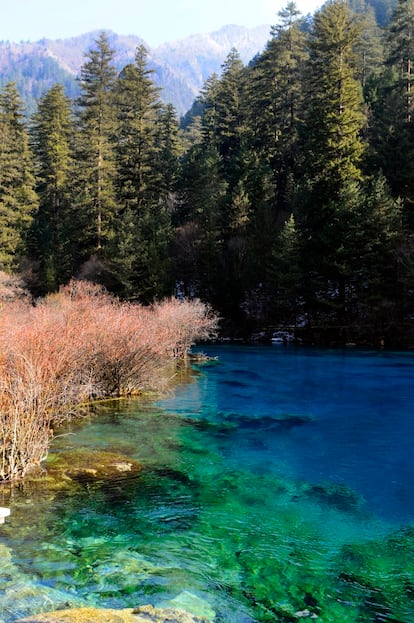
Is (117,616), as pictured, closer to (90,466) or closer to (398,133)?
(90,466)

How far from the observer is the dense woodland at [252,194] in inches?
1427

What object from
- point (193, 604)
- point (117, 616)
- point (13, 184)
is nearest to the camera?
point (117, 616)

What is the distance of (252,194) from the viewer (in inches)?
1758

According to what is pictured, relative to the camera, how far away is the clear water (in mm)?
5898

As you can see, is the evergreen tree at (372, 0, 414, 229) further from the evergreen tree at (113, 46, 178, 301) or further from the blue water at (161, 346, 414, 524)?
the blue water at (161, 346, 414, 524)

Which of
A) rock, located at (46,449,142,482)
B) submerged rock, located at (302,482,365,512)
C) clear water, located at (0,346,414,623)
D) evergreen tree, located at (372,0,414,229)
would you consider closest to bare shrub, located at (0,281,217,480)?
rock, located at (46,449,142,482)

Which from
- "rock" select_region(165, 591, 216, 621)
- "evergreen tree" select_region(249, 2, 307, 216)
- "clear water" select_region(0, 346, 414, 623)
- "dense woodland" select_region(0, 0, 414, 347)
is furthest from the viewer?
"evergreen tree" select_region(249, 2, 307, 216)

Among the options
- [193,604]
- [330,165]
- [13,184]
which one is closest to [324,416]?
[193,604]

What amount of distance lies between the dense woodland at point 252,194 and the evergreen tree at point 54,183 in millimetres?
175

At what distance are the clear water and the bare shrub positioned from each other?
0.76 m

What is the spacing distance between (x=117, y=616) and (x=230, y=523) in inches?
123

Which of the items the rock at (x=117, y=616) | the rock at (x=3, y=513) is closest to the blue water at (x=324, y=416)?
the rock at (x=117, y=616)

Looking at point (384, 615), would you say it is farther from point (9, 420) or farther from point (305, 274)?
point (305, 274)

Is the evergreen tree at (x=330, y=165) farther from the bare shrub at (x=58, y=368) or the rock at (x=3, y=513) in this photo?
the rock at (x=3, y=513)
